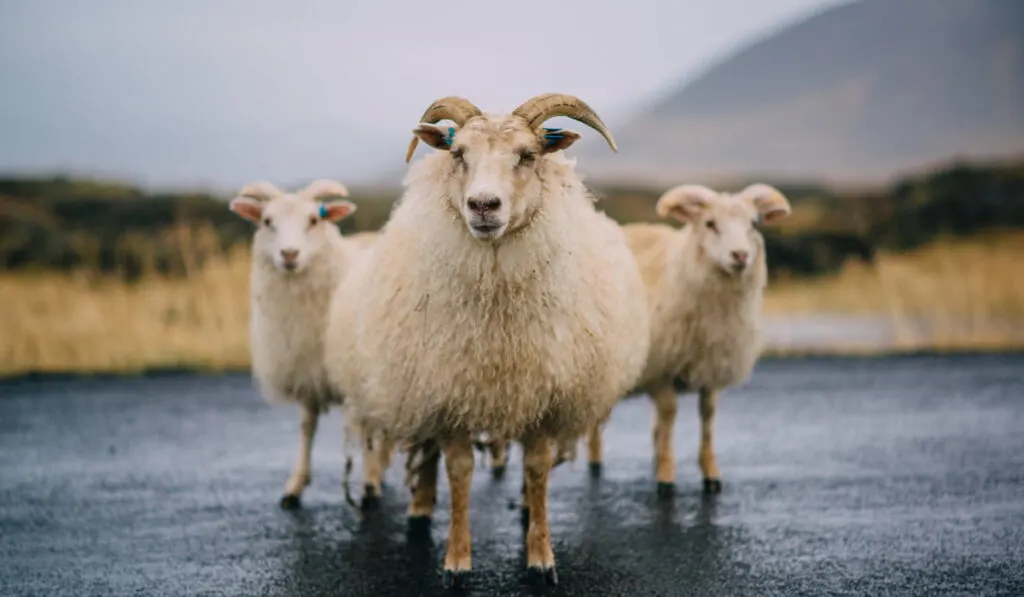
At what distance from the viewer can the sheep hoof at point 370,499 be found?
29.8ft

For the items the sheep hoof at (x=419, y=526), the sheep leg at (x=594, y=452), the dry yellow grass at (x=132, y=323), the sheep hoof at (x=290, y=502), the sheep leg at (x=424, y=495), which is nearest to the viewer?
the sheep hoof at (x=419, y=526)

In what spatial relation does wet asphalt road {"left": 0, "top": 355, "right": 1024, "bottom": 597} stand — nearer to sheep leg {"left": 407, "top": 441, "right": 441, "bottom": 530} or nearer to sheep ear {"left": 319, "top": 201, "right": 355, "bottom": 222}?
sheep leg {"left": 407, "top": 441, "right": 441, "bottom": 530}

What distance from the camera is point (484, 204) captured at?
6219 millimetres

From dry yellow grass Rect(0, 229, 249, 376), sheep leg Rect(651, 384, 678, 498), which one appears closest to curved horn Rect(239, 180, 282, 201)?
sheep leg Rect(651, 384, 678, 498)

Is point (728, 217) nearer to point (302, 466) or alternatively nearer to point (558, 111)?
point (558, 111)

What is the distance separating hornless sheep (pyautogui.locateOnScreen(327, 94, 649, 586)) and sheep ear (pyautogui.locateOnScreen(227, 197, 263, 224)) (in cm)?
234

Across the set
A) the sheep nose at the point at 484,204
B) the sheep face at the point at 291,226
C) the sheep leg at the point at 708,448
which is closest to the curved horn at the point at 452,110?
the sheep nose at the point at 484,204

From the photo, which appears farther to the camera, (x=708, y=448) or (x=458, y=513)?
(x=708, y=448)

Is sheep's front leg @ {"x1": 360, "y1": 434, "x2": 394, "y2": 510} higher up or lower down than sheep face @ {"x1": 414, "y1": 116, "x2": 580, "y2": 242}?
lower down

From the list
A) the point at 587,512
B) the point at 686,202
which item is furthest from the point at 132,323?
the point at 587,512

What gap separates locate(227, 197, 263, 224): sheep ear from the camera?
934 cm

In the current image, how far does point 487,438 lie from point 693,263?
2.94 m

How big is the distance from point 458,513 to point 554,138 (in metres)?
2.27

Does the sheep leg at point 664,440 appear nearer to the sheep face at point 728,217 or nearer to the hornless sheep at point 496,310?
the sheep face at point 728,217
